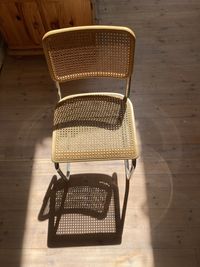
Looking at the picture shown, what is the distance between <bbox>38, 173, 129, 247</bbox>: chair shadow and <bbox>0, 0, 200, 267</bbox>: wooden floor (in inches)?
1.6

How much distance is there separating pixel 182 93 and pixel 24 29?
1265mm

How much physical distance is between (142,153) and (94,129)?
521 millimetres

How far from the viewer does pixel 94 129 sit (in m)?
1.47

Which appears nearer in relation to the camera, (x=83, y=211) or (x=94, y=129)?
(x=94, y=129)

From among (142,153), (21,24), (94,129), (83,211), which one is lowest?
(83,211)

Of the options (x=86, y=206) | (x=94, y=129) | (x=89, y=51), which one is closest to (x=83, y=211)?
(x=86, y=206)

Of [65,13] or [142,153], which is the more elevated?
[65,13]

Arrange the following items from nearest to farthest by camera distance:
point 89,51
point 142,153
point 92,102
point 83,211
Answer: point 89,51, point 92,102, point 83,211, point 142,153

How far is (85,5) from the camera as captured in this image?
1977mm

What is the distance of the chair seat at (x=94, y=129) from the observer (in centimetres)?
137

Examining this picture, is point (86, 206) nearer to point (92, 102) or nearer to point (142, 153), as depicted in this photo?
point (142, 153)

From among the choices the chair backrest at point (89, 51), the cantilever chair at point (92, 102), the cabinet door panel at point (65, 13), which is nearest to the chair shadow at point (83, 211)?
the cantilever chair at point (92, 102)

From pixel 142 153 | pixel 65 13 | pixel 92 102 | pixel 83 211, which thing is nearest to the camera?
pixel 92 102

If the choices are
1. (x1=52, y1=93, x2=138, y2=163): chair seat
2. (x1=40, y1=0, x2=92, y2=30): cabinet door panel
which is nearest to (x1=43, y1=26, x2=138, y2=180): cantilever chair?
(x1=52, y1=93, x2=138, y2=163): chair seat
